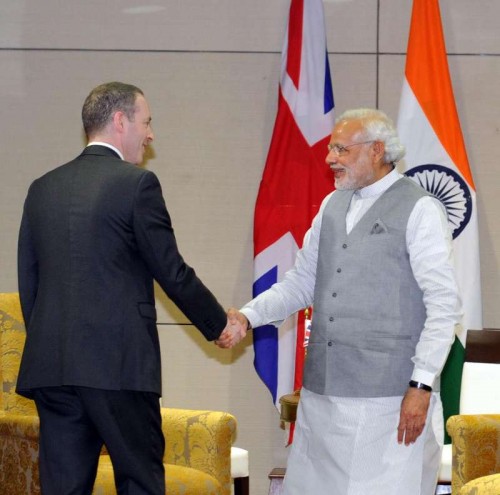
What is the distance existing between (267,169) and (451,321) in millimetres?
1877

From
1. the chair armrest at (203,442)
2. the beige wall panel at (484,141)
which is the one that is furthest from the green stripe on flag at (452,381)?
the chair armrest at (203,442)

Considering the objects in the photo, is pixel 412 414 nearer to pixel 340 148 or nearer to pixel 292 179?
pixel 340 148

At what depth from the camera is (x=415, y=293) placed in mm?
2967

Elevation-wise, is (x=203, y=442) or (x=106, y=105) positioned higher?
(x=106, y=105)

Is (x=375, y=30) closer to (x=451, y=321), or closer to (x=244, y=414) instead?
(x=244, y=414)

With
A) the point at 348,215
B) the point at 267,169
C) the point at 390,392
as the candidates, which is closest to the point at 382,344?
the point at 390,392

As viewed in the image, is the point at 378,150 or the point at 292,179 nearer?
the point at 378,150

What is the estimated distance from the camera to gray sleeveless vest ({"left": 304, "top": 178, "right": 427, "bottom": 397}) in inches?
115

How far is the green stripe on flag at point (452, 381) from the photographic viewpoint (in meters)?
4.30

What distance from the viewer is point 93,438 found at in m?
2.72

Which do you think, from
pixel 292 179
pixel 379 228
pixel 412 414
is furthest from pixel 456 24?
pixel 412 414

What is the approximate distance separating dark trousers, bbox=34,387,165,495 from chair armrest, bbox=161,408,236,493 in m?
0.66

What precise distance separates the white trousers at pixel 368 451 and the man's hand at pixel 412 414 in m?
0.04

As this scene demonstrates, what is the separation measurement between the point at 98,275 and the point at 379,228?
89cm
